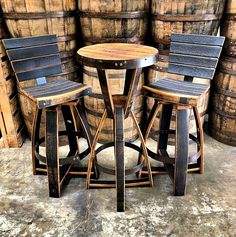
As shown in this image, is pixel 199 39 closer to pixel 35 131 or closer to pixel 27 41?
pixel 27 41

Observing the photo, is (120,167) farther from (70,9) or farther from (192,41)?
(70,9)

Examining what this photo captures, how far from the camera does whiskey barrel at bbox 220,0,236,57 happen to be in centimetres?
254

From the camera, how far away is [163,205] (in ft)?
7.21

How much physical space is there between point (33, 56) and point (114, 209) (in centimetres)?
149

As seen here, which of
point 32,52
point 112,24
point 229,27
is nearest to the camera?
point 32,52

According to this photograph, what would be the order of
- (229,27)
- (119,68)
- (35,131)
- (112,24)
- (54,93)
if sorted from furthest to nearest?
1. (229,27)
2. (112,24)
3. (35,131)
4. (54,93)
5. (119,68)

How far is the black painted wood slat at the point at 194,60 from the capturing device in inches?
86.3

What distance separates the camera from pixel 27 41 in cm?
219

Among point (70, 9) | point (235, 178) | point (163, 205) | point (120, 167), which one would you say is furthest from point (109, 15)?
point (235, 178)

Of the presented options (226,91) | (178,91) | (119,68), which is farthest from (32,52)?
(226,91)

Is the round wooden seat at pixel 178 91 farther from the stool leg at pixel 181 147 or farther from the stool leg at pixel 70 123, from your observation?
the stool leg at pixel 70 123

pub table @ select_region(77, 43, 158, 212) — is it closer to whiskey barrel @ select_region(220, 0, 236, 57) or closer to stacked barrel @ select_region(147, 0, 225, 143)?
stacked barrel @ select_region(147, 0, 225, 143)

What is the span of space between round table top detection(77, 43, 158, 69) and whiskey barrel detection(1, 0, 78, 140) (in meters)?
0.79

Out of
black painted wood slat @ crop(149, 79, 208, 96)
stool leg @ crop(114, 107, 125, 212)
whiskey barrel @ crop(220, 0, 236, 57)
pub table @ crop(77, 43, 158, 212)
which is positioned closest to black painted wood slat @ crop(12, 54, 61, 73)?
pub table @ crop(77, 43, 158, 212)
